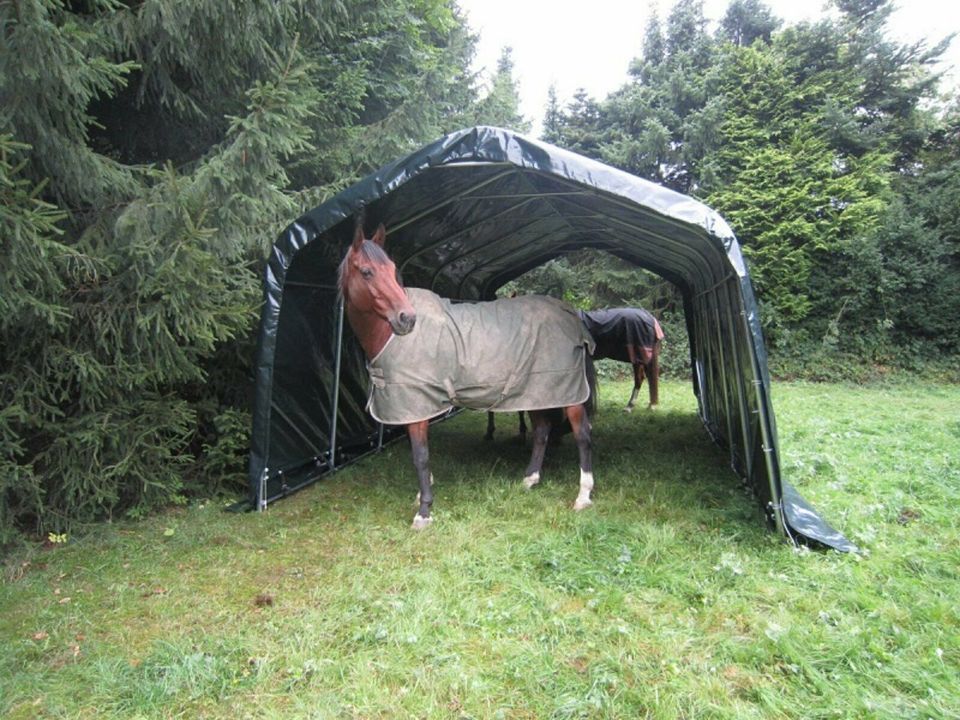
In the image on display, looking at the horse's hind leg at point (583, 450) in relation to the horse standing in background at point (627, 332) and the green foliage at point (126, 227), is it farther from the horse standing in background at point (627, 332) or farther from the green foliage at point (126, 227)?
the horse standing in background at point (627, 332)

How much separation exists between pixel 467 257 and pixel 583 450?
10.7 feet

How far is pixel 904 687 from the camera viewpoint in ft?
6.45

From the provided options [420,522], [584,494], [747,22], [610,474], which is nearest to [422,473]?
[420,522]

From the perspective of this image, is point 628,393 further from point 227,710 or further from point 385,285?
point 227,710

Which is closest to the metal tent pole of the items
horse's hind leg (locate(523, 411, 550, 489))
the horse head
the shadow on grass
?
the shadow on grass

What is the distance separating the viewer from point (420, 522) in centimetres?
374

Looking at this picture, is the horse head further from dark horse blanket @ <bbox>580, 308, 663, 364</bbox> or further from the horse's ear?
dark horse blanket @ <bbox>580, 308, 663, 364</bbox>

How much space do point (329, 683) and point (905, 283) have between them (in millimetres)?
13422

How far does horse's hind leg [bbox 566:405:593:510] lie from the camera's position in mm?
4070

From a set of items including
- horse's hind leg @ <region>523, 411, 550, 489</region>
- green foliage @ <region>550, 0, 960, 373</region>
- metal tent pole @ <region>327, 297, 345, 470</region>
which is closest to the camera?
horse's hind leg @ <region>523, 411, 550, 489</region>

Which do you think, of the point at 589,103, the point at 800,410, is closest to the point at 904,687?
the point at 800,410

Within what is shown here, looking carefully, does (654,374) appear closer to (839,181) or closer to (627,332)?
(627,332)

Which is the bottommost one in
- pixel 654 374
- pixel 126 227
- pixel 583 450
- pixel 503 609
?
pixel 503 609

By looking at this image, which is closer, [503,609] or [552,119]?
[503,609]
